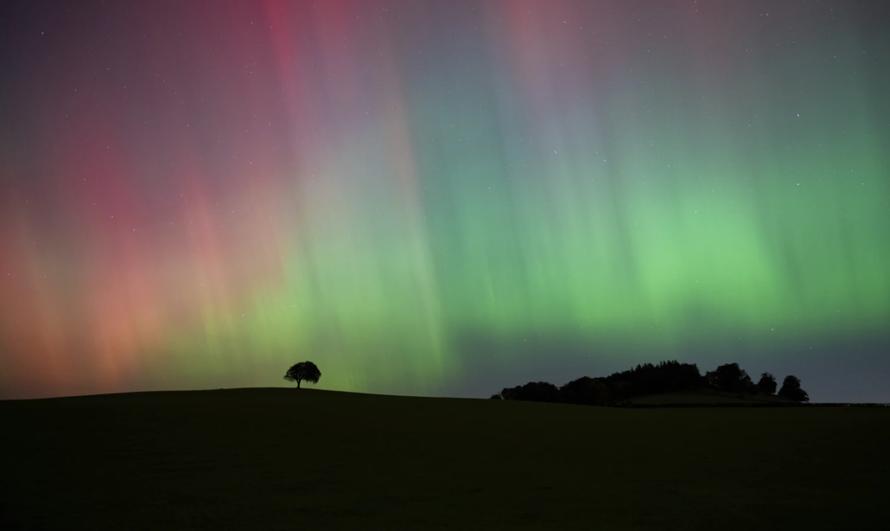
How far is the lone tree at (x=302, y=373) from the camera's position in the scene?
105 metres

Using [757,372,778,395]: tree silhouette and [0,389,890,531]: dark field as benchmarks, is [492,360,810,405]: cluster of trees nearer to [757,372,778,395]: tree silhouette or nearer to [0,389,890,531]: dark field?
[757,372,778,395]: tree silhouette

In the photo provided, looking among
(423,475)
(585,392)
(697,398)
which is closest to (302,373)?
(585,392)

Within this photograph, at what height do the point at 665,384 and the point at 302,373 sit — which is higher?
the point at 302,373

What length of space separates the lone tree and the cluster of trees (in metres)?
35.8

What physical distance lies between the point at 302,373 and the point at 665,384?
69.8 meters

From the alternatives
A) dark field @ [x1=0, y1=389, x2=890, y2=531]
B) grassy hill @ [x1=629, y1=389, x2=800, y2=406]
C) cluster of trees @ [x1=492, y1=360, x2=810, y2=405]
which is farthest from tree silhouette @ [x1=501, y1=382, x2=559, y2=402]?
dark field @ [x1=0, y1=389, x2=890, y2=531]

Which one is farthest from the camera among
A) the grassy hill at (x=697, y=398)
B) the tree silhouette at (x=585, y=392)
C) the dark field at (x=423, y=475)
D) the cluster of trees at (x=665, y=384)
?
the cluster of trees at (x=665, y=384)

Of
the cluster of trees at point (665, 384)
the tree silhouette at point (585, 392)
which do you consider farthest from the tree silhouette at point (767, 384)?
the tree silhouette at point (585, 392)

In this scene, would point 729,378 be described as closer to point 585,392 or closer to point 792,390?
point 792,390

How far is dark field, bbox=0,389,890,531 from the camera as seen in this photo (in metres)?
13.2

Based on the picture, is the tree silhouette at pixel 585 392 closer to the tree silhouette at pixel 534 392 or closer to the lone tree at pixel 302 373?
the tree silhouette at pixel 534 392

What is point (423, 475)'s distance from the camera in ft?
60.7

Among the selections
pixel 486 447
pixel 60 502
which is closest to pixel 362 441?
pixel 486 447

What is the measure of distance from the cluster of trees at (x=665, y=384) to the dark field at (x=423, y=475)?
76624mm
